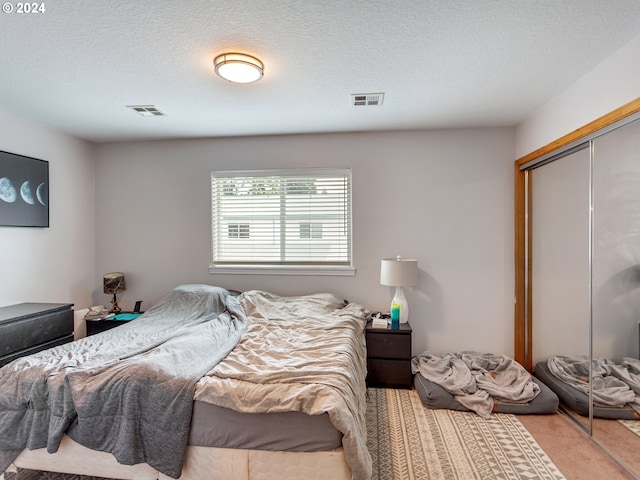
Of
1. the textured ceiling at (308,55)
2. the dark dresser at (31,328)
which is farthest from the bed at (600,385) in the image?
the dark dresser at (31,328)

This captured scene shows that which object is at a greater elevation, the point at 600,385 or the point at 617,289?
the point at 617,289

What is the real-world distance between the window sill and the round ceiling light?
1.99 metres

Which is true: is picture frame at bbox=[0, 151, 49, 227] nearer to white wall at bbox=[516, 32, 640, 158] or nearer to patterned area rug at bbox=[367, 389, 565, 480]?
patterned area rug at bbox=[367, 389, 565, 480]

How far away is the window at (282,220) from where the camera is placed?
3576 millimetres

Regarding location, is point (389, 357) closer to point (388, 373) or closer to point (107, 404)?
point (388, 373)

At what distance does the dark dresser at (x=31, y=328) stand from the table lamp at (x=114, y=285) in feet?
1.91

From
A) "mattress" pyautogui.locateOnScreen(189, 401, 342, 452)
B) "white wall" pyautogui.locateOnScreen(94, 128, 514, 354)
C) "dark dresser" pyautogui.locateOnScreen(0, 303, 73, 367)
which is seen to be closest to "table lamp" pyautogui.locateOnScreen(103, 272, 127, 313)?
"white wall" pyautogui.locateOnScreen(94, 128, 514, 354)

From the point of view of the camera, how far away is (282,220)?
3.67 metres

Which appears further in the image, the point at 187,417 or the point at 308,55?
the point at 308,55

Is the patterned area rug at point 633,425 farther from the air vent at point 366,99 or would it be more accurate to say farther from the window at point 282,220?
the air vent at point 366,99

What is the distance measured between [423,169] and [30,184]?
12.4ft

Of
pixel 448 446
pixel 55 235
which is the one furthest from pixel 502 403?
pixel 55 235

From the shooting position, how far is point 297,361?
77.6 inches

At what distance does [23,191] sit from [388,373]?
12.1ft
